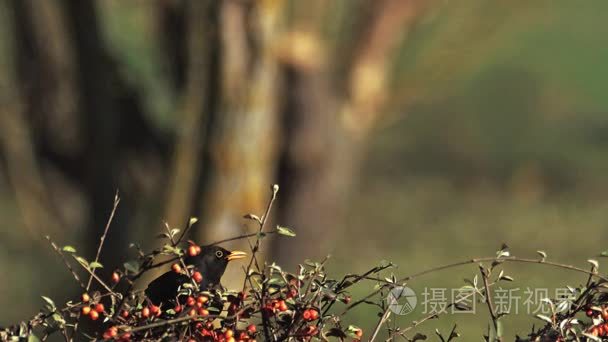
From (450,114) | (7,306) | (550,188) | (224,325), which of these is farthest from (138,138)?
(450,114)

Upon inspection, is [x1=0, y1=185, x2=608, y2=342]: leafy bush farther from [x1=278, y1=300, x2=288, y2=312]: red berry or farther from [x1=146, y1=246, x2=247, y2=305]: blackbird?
[x1=146, y1=246, x2=247, y2=305]: blackbird

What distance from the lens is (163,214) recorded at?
7637 millimetres

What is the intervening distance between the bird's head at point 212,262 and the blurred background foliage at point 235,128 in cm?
384

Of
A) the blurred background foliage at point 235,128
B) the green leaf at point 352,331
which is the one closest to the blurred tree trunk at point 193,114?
the blurred background foliage at point 235,128

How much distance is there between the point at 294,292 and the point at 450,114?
18.4 metres

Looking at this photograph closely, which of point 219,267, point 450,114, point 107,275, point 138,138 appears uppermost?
point 450,114

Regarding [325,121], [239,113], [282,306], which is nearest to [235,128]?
[239,113]

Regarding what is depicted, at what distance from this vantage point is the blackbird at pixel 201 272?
2.66 meters

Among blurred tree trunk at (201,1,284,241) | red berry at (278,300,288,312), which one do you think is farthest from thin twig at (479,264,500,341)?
blurred tree trunk at (201,1,284,241)

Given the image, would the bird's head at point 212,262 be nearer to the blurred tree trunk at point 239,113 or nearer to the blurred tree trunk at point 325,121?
the blurred tree trunk at point 239,113

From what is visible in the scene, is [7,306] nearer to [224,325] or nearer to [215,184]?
[215,184]

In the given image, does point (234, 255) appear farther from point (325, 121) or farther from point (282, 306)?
point (325, 121)

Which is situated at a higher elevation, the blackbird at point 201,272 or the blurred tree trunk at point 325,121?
the blurred tree trunk at point 325,121

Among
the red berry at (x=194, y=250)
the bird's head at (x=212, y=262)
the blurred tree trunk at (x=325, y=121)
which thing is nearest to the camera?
the red berry at (x=194, y=250)
